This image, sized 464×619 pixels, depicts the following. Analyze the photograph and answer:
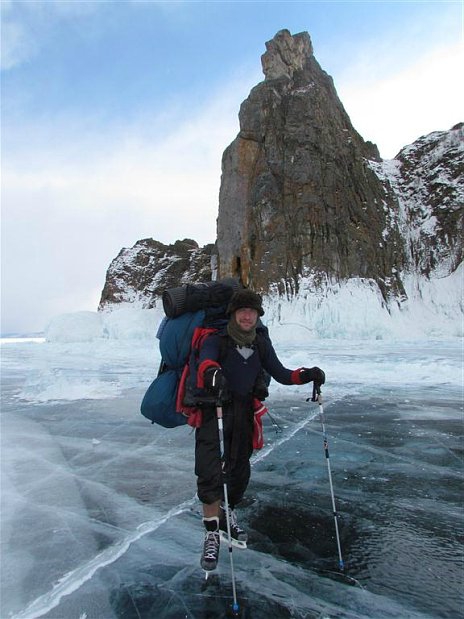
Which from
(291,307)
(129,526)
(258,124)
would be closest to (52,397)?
(129,526)

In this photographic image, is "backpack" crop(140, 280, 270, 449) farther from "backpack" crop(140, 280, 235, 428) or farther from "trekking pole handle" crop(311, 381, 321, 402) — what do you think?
"trekking pole handle" crop(311, 381, 321, 402)

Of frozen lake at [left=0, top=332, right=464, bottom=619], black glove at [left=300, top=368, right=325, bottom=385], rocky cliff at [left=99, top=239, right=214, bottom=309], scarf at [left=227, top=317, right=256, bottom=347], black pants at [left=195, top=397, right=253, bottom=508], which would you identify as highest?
rocky cliff at [left=99, top=239, right=214, bottom=309]

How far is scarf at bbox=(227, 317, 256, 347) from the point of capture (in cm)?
295

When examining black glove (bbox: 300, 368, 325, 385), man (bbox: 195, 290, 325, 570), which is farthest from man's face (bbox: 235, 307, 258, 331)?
black glove (bbox: 300, 368, 325, 385)

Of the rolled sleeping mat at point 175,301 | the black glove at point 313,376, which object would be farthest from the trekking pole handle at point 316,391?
the rolled sleeping mat at point 175,301

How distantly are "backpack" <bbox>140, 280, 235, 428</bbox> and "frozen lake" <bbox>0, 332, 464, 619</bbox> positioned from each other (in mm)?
931

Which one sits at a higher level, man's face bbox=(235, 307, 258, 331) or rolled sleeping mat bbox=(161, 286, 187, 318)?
rolled sleeping mat bbox=(161, 286, 187, 318)

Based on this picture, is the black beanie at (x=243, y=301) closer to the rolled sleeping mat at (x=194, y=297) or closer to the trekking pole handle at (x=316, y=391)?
the rolled sleeping mat at (x=194, y=297)

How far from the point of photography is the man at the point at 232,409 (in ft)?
9.14

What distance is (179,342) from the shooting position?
118 inches

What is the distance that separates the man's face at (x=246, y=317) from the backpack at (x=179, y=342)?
0.19 meters

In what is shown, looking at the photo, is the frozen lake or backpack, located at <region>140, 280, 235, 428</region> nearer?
the frozen lake

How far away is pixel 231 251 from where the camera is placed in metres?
41.5

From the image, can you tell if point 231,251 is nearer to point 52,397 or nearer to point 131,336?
point 131,336
